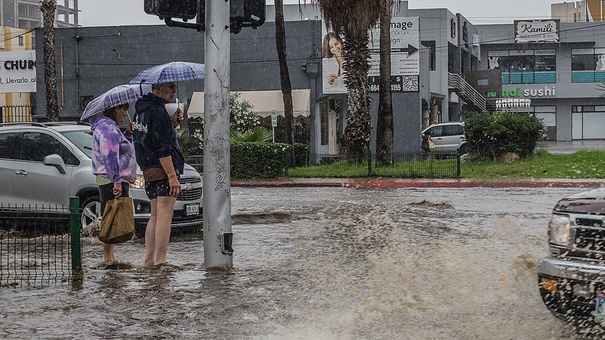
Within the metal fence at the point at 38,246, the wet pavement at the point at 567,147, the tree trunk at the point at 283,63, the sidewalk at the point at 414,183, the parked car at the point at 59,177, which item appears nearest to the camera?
the metal fence at the point at 38,246

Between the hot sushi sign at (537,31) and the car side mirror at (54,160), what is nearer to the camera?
the car side mirror at (54,160)

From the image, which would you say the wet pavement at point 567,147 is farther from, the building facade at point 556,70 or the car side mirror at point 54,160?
the car side mirror at point 54,160

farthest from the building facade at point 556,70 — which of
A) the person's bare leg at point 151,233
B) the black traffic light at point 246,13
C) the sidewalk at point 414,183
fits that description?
the person's bare leg at point 151,233

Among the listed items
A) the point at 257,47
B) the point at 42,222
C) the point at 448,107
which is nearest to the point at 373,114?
the point at 257,47

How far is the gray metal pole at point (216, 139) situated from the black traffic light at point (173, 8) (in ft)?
0.52

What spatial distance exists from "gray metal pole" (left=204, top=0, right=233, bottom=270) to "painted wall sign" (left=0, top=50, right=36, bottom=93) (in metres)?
36.6

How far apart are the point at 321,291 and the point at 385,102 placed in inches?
845

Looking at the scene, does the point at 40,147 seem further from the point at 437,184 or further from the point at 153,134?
the point at 437,184

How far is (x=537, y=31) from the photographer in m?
67.4

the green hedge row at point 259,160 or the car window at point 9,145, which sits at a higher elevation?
the car window at point 9,145

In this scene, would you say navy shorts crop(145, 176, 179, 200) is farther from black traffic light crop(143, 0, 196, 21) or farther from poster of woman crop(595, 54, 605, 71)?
poster of woman crop(595, 54, 605, 71)

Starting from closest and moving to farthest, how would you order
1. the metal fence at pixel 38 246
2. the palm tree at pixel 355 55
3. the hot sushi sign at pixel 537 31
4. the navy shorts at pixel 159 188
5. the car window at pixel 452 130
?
1. the metal fence at pixel 38 246
2. the navy shorts at pixel 159 188
3. the palm tree at pixel 355 55
4. the car window at pixel 452 130
5. the hot sushi sign at pixel 537 31

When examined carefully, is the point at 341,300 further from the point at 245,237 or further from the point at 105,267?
the point at 245,237

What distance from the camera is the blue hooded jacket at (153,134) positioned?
841cm
